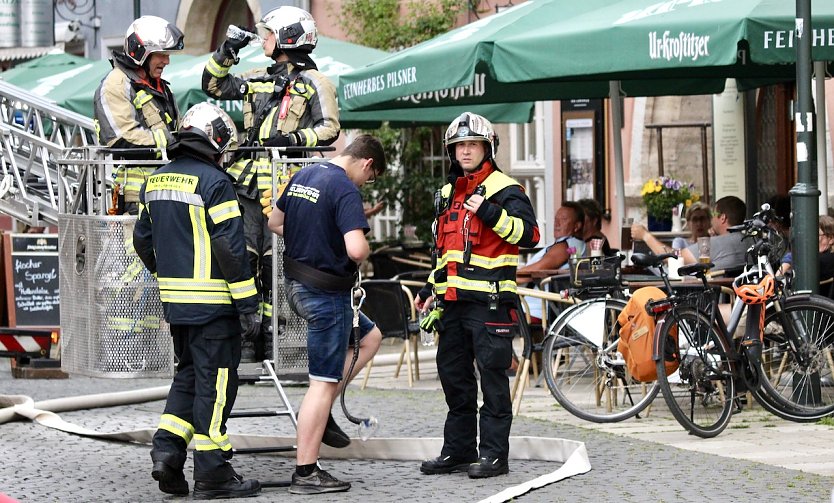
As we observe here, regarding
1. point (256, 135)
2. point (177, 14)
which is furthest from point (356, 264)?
point (177, 14)

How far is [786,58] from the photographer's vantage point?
10438 mm

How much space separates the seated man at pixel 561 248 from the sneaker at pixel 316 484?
427 centimetres

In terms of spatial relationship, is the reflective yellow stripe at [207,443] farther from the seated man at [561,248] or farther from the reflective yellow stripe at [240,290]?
the seated man at [561,248]

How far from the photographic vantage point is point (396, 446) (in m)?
9.54

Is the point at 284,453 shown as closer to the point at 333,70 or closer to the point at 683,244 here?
the point at 683,244

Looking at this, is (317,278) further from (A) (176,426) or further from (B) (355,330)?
(A) (176,426)

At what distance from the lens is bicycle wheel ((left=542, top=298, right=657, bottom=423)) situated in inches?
424

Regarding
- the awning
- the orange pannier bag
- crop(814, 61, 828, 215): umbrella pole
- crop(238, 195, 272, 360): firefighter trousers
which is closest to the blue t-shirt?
crop(238, 195, 272, 360): firefighter trousers

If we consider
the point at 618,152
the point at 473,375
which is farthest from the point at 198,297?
the point at 618,152

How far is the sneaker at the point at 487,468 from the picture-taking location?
8.77 metres

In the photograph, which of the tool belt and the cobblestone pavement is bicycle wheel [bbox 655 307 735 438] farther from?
the tool belt

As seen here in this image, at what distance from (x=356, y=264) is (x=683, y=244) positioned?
441 cm

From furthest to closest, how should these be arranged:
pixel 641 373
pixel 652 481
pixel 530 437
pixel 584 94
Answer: pixel 584 94 < pixel 641 373 < pixel 530 437 < pixel 652 481

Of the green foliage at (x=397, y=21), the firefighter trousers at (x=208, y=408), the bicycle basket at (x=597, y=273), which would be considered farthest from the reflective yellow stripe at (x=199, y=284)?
the green foliage at (x=397, y=21)
